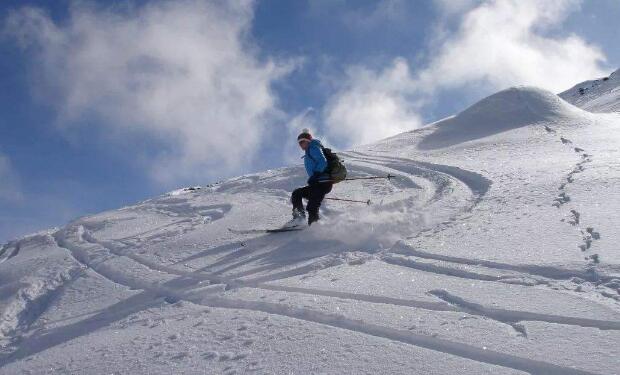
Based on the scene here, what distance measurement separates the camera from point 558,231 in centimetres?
686

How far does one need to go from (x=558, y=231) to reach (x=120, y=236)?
27.7 feet

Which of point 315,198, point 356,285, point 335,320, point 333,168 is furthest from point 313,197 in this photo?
point 335,320

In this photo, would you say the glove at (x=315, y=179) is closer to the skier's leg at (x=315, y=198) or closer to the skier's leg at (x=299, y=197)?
the skier's leg at (x=315, y=198)

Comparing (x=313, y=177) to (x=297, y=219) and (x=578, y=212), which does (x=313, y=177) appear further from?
(x=578, y=212)

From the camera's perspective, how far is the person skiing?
9.64 m

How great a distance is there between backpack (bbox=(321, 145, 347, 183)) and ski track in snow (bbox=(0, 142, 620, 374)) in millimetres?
1824

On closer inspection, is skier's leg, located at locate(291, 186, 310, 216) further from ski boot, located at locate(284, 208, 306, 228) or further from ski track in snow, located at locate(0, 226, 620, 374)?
ski track in snow, located at locate(0, 226, 620, 374)

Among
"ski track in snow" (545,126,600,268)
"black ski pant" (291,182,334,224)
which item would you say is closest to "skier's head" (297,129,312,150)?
"black ski pant" (291,182,334,224)

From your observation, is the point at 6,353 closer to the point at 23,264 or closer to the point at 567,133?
the point at 23,264

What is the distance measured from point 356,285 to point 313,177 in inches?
167

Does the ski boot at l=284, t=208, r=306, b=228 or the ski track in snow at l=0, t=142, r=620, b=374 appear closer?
the ski track in snow at l=0, t=142, r=620, b=374

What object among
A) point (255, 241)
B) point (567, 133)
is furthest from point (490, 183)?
point (567, 133)

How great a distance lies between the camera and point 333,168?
9938 mm

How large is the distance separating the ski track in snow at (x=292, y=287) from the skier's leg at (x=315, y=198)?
1.18 metres
